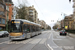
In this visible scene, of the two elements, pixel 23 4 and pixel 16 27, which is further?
pixel 23 4

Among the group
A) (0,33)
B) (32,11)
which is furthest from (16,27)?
(32,11)

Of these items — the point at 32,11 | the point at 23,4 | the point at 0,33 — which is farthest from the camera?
the point at 32,11

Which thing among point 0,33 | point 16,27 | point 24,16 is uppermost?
point 24,16

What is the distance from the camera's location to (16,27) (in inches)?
668

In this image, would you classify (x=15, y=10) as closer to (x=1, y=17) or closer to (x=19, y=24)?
(x=1, y=17)

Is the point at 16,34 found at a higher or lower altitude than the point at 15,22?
lower

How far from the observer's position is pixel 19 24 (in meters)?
17.1

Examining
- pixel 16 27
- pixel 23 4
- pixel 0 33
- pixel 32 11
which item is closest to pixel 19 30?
pixel 16 27

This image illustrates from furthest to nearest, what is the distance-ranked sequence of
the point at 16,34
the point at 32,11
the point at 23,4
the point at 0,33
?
the point at 32,11 < the point at 23,4 < the point at 0,33 < the point at 16,34

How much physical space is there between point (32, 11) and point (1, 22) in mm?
57676

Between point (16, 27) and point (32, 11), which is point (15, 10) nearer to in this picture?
point (16, 27)

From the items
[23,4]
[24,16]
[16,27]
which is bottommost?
[16,27]

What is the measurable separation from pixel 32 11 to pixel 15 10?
56.5 m

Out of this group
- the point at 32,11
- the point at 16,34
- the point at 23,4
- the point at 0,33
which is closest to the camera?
the point at 16,34
